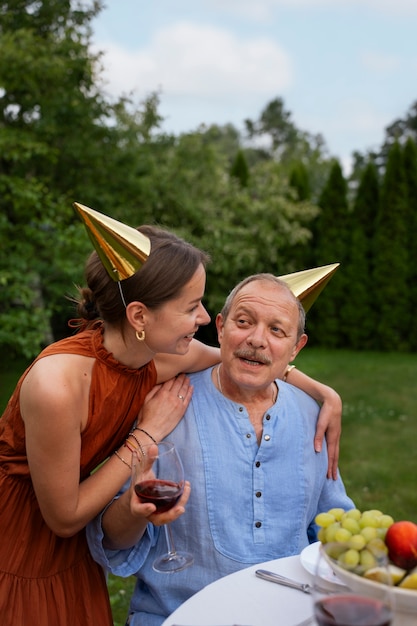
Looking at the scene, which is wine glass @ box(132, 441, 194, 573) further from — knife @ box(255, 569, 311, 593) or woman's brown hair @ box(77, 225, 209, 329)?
woman's brown hair @ box(77, 225, 209, 329)

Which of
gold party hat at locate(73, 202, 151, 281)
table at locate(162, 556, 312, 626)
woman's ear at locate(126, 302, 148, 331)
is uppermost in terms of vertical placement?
gold party hat at locate(73, 202, 151, 281)

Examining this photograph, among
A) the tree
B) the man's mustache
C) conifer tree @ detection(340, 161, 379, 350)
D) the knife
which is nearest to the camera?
the knife

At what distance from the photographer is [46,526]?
83.3 inches

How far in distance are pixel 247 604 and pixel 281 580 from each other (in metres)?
0.13

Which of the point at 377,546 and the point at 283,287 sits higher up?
the point at 283,287

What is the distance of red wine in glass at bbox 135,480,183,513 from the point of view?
5.57ft

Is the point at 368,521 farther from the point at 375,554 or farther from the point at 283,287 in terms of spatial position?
the point at 283,287

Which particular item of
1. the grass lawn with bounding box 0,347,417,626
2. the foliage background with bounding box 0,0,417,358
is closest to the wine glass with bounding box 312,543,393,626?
the grass lawn with bounding box 0,347,417,626

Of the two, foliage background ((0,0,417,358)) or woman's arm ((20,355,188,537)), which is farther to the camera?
foliage background ((0,0,417,358))

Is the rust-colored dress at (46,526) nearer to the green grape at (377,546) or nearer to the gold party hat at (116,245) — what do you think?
the gold party hat at (116,245)

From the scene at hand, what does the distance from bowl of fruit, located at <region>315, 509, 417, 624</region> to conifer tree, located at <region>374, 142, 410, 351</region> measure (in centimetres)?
1052

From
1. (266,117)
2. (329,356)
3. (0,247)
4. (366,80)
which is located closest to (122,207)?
(0,247)

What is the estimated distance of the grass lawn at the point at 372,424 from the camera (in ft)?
16.3

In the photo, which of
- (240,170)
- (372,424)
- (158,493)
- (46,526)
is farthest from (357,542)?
(240,170)
